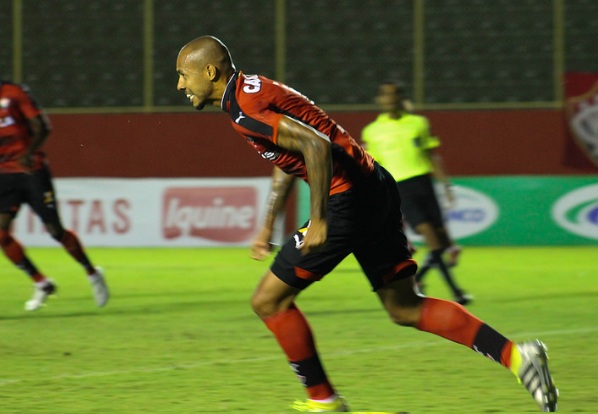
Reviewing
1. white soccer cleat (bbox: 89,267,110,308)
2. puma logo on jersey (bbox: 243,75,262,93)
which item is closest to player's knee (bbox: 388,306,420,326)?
puma logo on jersey (bbox: 243,75,262,93)

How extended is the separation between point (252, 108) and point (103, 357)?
304 centimetres

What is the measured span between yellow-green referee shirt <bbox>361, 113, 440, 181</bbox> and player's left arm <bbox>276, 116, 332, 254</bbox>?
5234 mm

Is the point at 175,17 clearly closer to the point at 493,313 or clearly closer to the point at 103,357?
the point at 493,313

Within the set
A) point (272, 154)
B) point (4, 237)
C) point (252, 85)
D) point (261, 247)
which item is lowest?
point (4, 237)

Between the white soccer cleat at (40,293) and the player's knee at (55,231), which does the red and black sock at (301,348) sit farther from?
the white soccer cleat at (40,293)

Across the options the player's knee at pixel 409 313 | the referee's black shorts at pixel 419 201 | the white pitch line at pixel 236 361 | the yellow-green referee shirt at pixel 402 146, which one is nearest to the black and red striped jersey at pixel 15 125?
the yellow-green referee shirt at pixel 402 146

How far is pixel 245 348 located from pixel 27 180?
3.03 meters

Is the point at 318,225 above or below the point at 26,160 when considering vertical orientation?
above

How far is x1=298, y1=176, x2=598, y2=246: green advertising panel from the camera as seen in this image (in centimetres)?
1733

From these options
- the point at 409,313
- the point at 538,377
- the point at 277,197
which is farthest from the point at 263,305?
the point at 538,377

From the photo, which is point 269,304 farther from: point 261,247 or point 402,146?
point 402,146

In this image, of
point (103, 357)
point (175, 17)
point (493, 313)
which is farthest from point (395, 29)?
point (103, 357)

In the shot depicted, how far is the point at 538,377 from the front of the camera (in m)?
5.29

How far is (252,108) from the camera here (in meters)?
5.08
